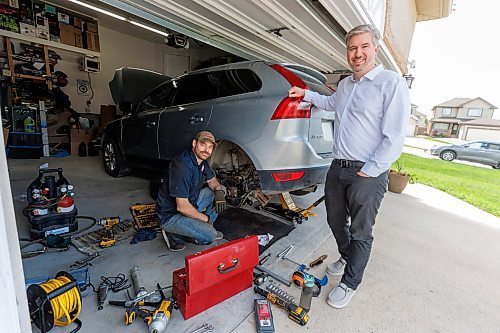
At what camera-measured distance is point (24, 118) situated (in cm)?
517

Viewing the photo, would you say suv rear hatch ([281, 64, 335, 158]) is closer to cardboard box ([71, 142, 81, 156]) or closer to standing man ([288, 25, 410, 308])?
standing man ([288, 25, 410, 308])

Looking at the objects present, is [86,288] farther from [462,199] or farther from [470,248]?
[462,199]

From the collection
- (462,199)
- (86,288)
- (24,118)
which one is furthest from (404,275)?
(24,118)

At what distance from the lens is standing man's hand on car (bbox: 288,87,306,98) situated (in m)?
1.98

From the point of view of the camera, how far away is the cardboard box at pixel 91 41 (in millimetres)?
6379

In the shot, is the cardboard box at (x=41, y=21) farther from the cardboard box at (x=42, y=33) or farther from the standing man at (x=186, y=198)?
the standing man at (x=186, y=198)

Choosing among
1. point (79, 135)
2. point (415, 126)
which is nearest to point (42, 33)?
point (79, 135)

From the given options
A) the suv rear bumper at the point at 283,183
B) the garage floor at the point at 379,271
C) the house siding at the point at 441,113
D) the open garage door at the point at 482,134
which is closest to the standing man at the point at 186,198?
the garage floor at the point at 379,271

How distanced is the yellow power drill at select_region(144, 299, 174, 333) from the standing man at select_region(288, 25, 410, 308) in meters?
1.03

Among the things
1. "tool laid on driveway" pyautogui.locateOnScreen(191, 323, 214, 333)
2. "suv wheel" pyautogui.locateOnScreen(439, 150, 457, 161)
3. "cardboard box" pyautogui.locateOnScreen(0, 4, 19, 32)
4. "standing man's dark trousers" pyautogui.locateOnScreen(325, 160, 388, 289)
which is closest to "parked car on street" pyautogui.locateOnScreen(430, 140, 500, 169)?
"suv wheel" pyautogui.locateOnScreen(439, 150, 457, 161)

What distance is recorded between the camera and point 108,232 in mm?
2250

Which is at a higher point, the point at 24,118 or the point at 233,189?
the point at 24,118

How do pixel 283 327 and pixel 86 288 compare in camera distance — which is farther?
pixel 86 288

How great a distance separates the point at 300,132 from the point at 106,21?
7220mm
